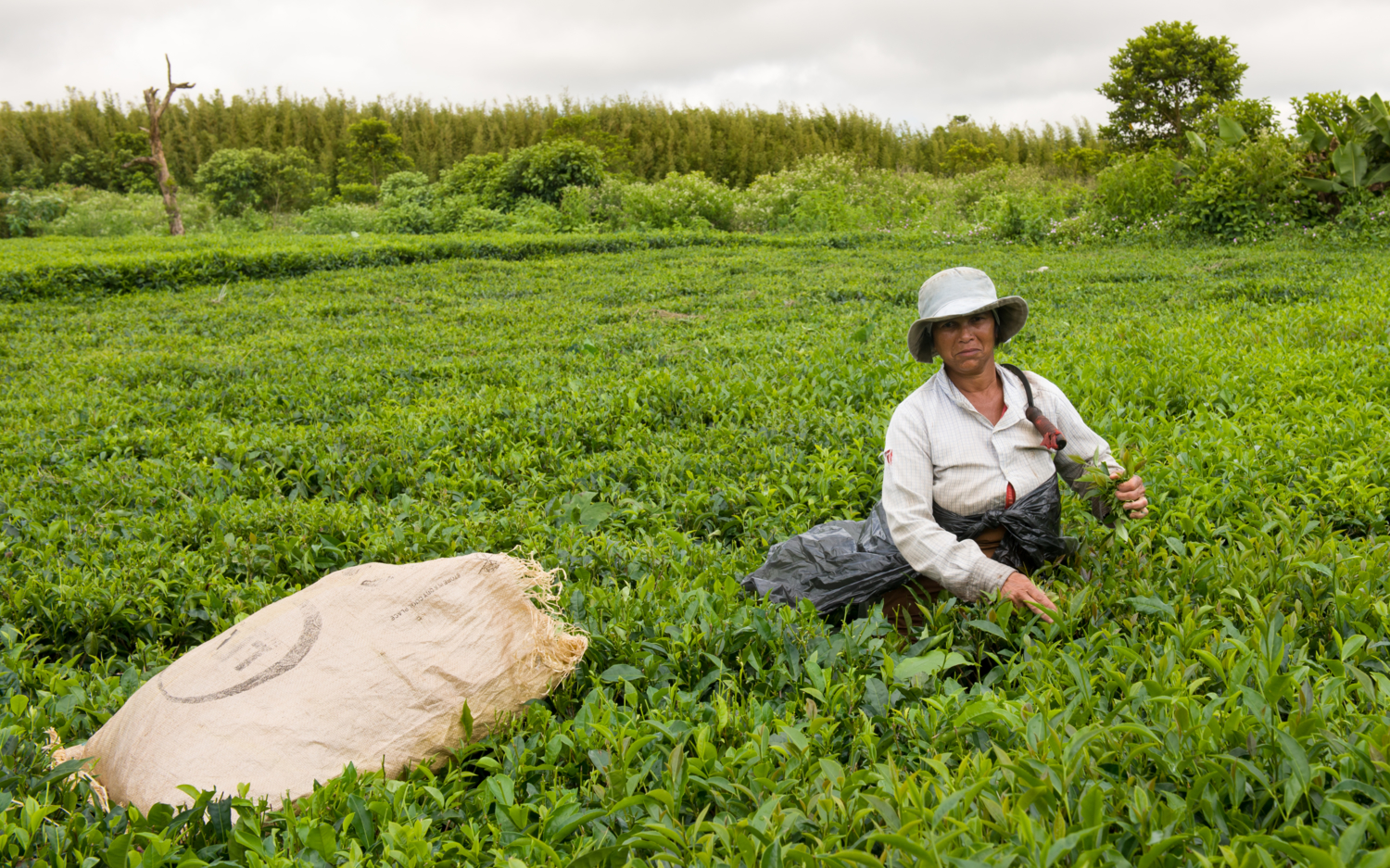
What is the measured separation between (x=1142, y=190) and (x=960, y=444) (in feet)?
48.9

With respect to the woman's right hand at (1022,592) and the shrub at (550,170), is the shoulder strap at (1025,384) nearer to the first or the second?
the woman's right hand at (1022,592)

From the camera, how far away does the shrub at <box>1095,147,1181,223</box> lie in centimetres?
1480

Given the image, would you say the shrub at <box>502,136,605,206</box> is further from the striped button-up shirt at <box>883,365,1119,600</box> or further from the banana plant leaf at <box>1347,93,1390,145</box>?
the striped button-up shirt at <box>883,365,1119,600</box>

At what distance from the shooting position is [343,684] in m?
2.05

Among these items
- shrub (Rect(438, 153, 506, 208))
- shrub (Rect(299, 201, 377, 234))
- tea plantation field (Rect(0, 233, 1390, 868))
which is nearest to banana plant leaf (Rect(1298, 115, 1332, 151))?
tea plantation field (Rect(0, 233, 1390, 868))

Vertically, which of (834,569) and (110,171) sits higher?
(110,171)

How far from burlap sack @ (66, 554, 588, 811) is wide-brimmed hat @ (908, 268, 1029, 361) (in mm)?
1338

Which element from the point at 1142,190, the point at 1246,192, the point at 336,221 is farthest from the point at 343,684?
the point at 336,221

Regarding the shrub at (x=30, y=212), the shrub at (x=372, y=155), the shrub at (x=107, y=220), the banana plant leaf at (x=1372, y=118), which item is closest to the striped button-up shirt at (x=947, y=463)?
the banana plant leaf at (x=1372, y=118)

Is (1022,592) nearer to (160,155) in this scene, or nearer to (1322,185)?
(1322,185)

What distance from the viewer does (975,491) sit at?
2.53 m

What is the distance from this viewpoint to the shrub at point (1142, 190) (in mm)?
14797

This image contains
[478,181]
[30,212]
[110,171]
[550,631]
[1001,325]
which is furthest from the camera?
[110,171]

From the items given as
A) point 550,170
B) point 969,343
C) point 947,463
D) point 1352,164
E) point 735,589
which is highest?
point 550,170
